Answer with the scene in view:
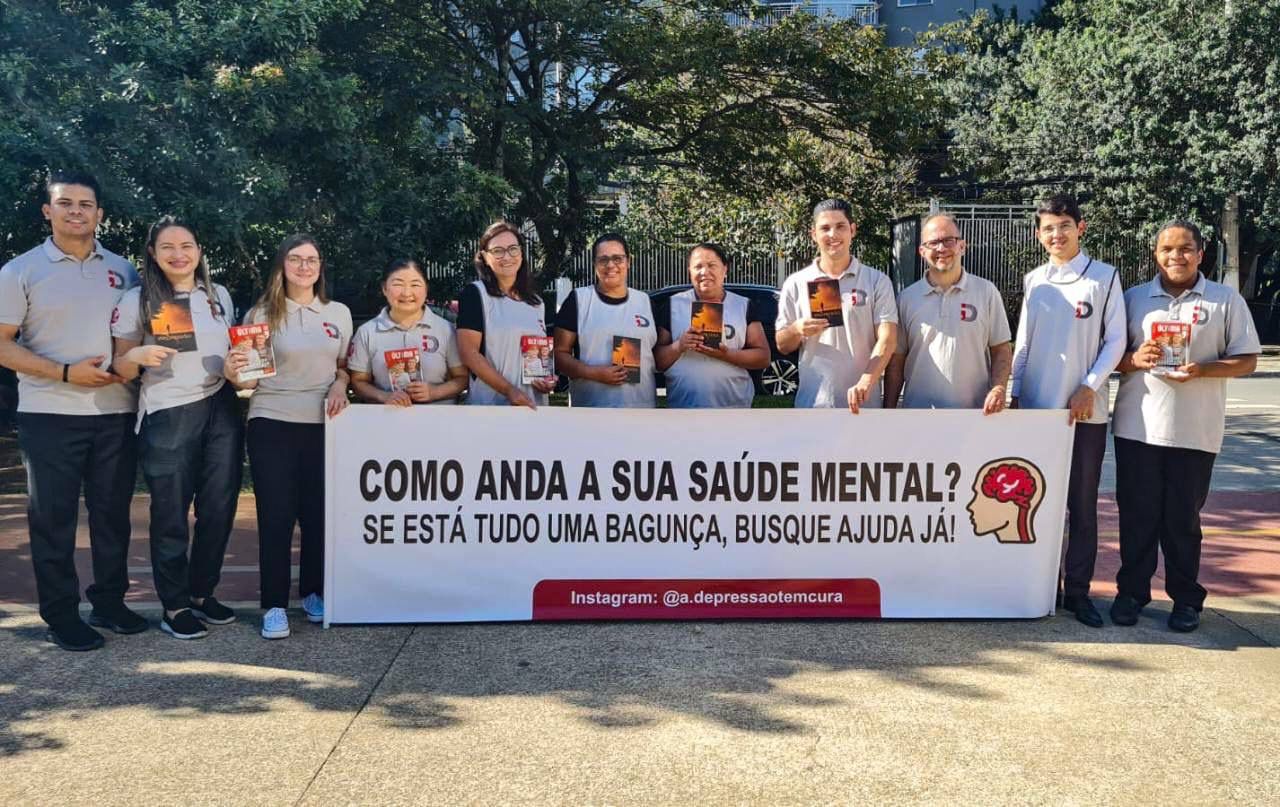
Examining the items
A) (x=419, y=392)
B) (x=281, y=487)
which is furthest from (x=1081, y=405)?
(x=281, y=487)

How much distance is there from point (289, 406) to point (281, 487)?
39 cm

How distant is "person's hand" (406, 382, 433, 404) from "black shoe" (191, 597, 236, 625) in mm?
1376

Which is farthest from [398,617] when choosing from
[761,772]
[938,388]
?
[938,388]

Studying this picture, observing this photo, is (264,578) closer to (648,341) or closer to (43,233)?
(648,341)

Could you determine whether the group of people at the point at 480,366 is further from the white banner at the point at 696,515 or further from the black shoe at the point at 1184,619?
the white banner at the point at 696,515

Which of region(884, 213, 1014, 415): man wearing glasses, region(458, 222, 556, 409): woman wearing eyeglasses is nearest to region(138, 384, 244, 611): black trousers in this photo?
region(458, 222, 556, 409): woman wearing eyeglasses

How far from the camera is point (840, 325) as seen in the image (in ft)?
17.7

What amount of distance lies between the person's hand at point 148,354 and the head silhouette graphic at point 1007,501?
12.4 feet

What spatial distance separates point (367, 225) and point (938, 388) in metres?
6.04

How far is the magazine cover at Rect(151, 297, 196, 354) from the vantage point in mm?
4844

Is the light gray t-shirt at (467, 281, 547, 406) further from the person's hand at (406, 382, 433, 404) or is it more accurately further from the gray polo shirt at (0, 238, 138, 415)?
the gray polo shirt at (0, 238, 138, 415)

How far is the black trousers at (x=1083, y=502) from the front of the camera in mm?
5383

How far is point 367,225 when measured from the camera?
9867 mm

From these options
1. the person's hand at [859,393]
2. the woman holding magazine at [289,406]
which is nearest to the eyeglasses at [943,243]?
the person's hand at [859,393]
